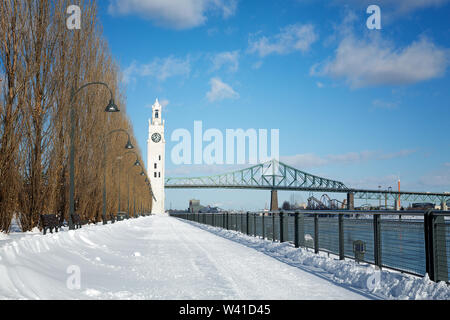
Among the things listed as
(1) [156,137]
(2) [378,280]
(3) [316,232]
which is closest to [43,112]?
(3) [316,232]

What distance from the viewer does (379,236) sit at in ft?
34.4

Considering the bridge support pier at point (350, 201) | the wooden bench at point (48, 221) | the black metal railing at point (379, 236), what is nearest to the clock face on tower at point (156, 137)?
the bridge support pier at point (350, 201)

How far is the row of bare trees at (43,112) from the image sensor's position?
17.8 meters

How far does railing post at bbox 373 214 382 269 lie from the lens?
10.5 meters

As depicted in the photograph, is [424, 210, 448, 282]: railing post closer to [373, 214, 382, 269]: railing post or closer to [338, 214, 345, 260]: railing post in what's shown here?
[373, 214, 382, 269]: railing post

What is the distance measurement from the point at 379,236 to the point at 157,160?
147m

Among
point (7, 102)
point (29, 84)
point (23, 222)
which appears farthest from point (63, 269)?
point (29, 84)

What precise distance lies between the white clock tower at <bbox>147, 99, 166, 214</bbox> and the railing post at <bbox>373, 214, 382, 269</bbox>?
474 ft

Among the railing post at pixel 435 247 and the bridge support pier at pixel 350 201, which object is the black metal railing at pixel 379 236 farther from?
the bridge support pier at pixel 350 201

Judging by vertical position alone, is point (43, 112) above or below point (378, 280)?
above

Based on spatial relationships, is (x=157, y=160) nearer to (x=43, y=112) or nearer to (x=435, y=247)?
(x=43, y=112)

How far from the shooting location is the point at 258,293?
7.51m
